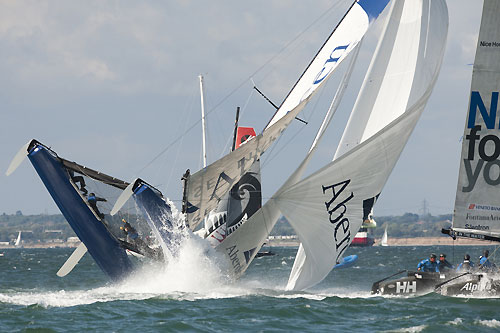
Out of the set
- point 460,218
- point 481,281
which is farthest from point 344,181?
point 481,281

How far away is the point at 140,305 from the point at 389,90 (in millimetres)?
9662

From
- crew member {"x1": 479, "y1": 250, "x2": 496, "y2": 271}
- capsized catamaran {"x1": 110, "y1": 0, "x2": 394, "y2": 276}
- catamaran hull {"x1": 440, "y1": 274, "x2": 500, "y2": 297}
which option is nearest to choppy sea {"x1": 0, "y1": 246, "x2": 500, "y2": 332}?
catamaran hull {"x1": 440, "y1": 274, "x2": 500, "y2": 297}

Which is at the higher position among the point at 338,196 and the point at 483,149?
the point at 483,149

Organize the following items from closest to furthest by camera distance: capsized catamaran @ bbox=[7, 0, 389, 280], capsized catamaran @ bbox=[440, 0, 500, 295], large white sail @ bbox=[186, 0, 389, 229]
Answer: capsized catamaran @ bbox=[440, 0, 500, 295] < large white sail @ bbox=[186, 0, 389, 229] < capsized catamaran @ bbox=[7, 0, 389, 280]

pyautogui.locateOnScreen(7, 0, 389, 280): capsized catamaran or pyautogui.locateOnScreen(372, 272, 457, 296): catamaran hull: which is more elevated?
pyautogui.locateOnScreen(7, 0, 389, 280): capsized catamaran

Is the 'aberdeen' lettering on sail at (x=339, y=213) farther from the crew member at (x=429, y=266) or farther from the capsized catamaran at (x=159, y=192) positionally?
the crew member at (x=429, y=266)

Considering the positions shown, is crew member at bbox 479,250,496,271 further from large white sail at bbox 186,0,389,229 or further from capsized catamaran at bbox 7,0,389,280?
large white sail at bbox 186,0,389,229

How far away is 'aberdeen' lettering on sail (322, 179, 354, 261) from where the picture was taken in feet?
62.3

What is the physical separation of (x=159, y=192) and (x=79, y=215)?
7.70ft

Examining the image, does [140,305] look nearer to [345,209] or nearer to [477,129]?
[345,209]

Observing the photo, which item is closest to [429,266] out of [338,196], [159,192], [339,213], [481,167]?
[481,167]

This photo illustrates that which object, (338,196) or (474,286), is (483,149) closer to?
(474,286)

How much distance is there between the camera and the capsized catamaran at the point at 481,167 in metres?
18.8

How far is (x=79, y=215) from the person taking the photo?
21812 mm
